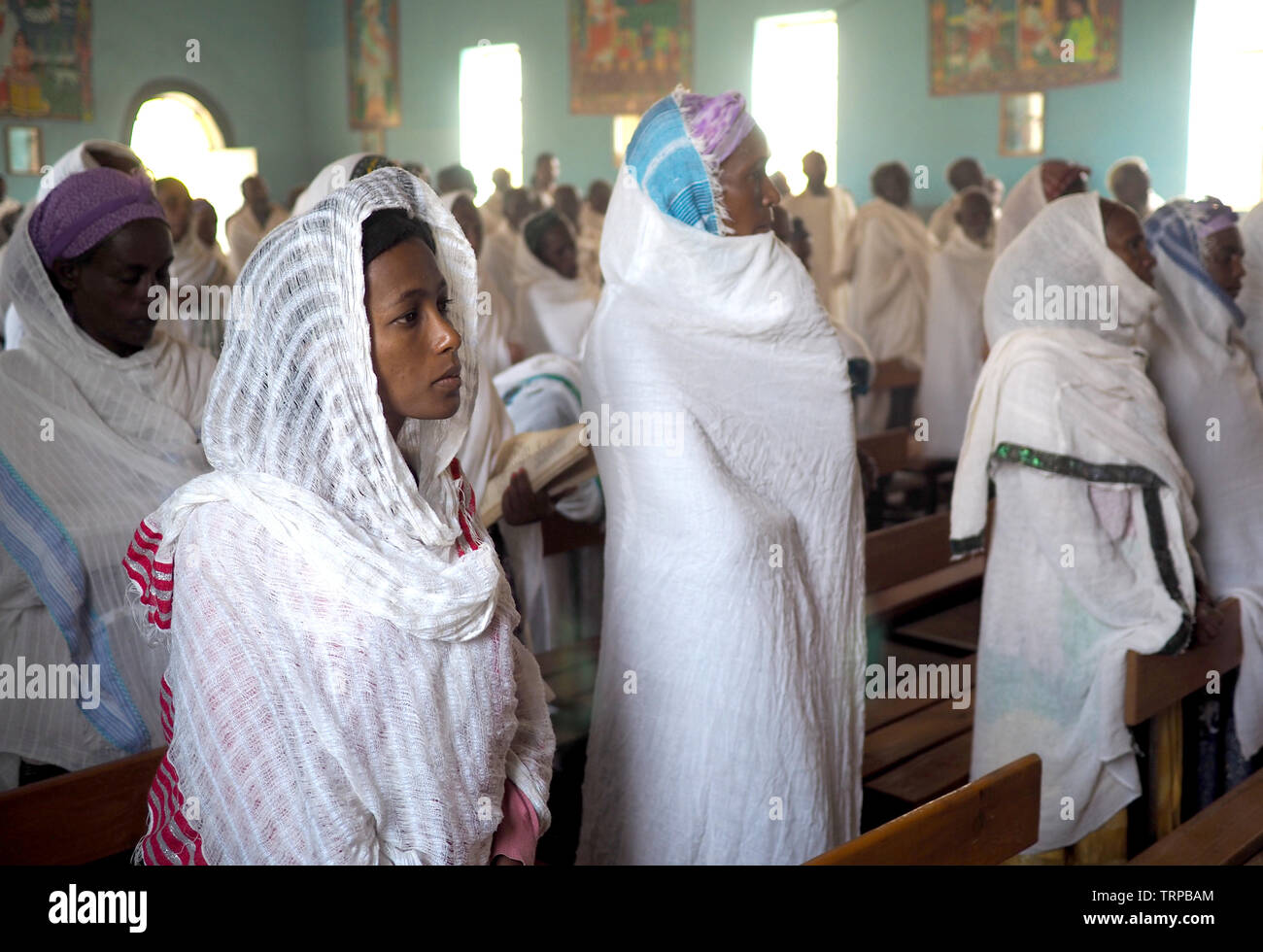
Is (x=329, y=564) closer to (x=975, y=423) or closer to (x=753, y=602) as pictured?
(x=753, y=602)

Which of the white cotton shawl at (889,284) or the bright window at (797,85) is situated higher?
the bright window at (797,85)

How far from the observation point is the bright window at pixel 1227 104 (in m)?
10.2

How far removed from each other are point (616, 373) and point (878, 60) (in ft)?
37.5

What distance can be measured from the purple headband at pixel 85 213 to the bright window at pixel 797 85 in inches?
435

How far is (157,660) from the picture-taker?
2.22 m

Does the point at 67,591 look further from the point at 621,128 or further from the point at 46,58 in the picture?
the point at 46,58

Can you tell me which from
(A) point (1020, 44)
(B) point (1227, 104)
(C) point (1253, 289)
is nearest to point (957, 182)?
(A) point (1020, 44)

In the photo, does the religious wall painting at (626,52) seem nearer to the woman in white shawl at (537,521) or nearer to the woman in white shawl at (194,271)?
the woman in white shawl at (194,271)

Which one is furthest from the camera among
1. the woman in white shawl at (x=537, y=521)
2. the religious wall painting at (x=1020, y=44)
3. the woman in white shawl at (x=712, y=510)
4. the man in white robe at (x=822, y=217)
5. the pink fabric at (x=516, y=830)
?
the religious wall painting at (x=1020, y=44)

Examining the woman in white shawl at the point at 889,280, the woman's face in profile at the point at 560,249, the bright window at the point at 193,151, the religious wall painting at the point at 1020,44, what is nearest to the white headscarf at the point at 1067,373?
the woman's face in profile at the point at 560,249

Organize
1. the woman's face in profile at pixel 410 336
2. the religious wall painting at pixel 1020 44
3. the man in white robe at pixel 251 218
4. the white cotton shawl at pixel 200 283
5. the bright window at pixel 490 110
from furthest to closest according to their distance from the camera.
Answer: the bright window at pixel 490 110 < the religious wall painting at pixel 1020 44 < the man in white robe at pixel 251 218 < the white cotton shawl at pixel 200 283 < the woman's face in profile at pixel 410 336

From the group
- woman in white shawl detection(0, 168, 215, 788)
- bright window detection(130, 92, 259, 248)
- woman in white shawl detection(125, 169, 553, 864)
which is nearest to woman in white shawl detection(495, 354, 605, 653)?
woman in white shawl detection(0, 168, 215, 788)
